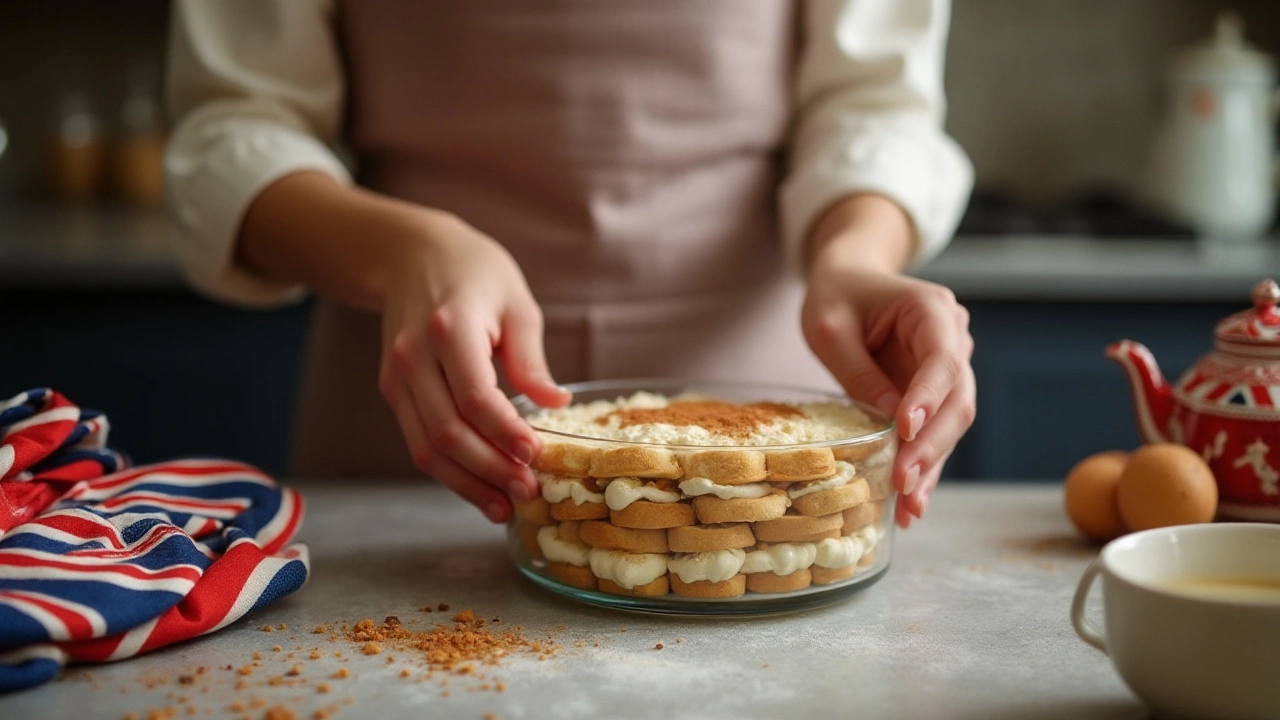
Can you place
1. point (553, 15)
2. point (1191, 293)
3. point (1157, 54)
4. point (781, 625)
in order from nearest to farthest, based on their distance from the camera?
point (781, 625)
point (553, 15)
point (1191, 293)
point (1157, 54)

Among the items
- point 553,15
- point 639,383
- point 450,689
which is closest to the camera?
point 450,689

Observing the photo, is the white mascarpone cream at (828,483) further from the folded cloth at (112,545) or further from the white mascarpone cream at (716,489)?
the folded cloth at (112,545)

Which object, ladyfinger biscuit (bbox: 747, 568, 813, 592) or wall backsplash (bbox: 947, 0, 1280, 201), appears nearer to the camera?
ladyfinger biscuit (bbox: 747, 568, 813, 592)

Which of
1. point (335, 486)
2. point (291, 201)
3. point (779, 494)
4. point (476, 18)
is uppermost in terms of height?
point (476, 18)

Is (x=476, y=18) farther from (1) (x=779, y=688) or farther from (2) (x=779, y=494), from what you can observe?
(1) (x=779, y=688)

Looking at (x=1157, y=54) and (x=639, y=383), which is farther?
(x=1157, y=54)

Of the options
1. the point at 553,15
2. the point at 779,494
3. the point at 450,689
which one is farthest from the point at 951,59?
the point at 450,689

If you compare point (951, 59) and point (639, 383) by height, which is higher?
point (951, 59)

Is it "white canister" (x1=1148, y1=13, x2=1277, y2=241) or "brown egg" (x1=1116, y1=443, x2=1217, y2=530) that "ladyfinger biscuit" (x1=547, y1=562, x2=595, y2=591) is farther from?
"white canister" (x1=1148, y1=13, x2=1277, y2=241)

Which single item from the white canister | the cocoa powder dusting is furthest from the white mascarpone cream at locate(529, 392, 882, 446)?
the white canister
